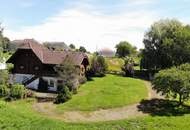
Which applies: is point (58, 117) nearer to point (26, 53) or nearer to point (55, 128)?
point (55, 128)

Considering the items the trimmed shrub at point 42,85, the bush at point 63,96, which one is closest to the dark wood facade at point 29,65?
the trimmed shrub at point 42,85

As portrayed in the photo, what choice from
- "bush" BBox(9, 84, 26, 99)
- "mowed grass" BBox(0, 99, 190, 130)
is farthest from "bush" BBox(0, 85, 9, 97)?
"mowed grass" BBox(0, 99, 190, 130)

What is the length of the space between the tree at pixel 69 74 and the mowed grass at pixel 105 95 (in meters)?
1.72

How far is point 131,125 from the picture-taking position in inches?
1660

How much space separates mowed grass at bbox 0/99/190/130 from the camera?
1591 inches

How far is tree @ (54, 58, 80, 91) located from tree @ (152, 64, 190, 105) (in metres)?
12.8

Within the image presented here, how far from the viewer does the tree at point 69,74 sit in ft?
188

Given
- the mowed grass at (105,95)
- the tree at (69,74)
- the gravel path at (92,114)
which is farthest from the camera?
the tree at (69,74)

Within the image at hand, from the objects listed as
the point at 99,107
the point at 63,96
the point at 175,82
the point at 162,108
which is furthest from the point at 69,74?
the point at 175,82

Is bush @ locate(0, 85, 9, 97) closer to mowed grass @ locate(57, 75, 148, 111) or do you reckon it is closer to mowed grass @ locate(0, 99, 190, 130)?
mowed grass @ locate(0, 99, 190, 130)

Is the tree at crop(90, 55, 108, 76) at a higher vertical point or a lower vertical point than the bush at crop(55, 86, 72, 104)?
higher

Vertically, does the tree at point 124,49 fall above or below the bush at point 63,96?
above

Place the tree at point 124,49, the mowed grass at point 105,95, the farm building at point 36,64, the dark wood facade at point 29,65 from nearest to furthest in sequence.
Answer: the mowed grass at point 105,95 → the farm building at point 36,64 → the dark wood facade at point 29,65 → the tree at point 124,49

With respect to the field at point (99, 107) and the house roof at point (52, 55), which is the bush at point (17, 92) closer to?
the field at point (99, 107)
